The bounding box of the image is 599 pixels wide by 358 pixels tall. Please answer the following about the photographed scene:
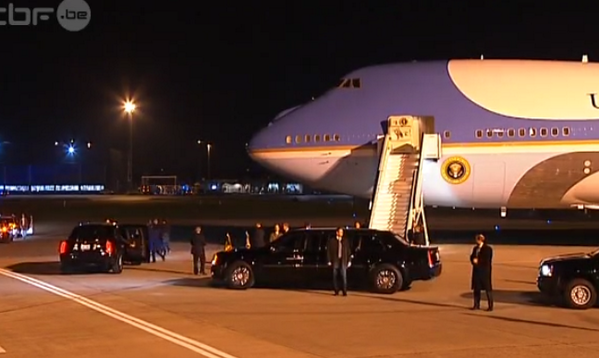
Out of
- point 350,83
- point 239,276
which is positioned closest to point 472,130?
point 350,83

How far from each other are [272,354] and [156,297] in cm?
767

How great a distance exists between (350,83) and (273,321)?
17256mm

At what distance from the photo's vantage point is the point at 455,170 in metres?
31.3

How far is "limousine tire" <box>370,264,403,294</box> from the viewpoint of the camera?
69.0 ft

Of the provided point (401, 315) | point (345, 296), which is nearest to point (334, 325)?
point (401, 315)

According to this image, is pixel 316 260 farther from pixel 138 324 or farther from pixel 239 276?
pixel 138 324

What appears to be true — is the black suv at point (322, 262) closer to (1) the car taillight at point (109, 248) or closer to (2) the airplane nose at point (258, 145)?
(1) the car taillight at point (109, 248)

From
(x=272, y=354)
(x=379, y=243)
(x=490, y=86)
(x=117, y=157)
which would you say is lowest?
(x=272, y=354)

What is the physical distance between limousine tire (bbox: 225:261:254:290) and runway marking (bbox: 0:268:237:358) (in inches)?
137

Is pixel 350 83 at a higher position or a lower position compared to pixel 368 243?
higher

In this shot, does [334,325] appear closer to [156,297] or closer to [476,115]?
[156,297]

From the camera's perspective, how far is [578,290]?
18156mm

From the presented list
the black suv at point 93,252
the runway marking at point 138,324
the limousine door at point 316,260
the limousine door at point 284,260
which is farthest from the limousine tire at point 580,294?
the black suv at point 93,252

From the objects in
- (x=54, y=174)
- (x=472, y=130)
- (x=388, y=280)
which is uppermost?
(x=54, y=174)
